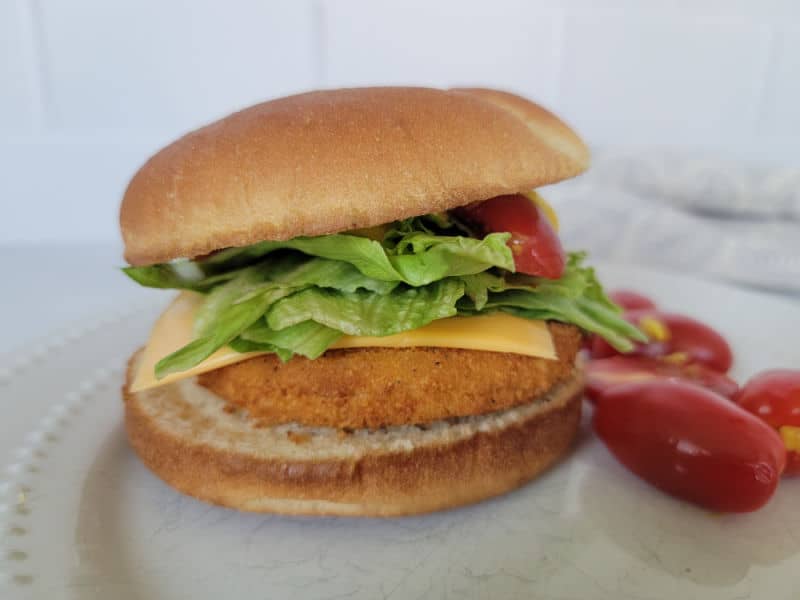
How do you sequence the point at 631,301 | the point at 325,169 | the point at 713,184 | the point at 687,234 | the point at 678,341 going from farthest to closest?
the point at 713,184, the point at 687,234, the point at 631,301, the point at 678,341, the point at 325,169

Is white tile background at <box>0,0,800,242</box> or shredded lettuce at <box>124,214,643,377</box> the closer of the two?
shredded lettuce at <box>124,214,643,377</box>

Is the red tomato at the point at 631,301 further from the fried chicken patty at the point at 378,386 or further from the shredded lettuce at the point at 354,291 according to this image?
the fried chicken patty at the point at 378,386

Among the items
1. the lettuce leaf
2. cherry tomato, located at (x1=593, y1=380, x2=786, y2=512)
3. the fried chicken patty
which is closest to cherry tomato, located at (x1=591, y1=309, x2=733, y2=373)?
cherry tomato, located at (x1=593, y1=380, x2=786, y2=512)

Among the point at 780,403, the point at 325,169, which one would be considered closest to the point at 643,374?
the point at 780,403

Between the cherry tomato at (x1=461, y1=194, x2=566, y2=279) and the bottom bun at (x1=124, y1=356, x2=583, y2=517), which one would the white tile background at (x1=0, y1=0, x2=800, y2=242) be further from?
the bottom bun at (x1=124, y1=356, x2=583, y2=517)

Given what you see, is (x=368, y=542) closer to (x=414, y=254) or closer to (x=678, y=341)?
(x=414, y=254)

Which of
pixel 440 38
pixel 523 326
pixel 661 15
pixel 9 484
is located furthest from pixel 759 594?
pixel 661 15
